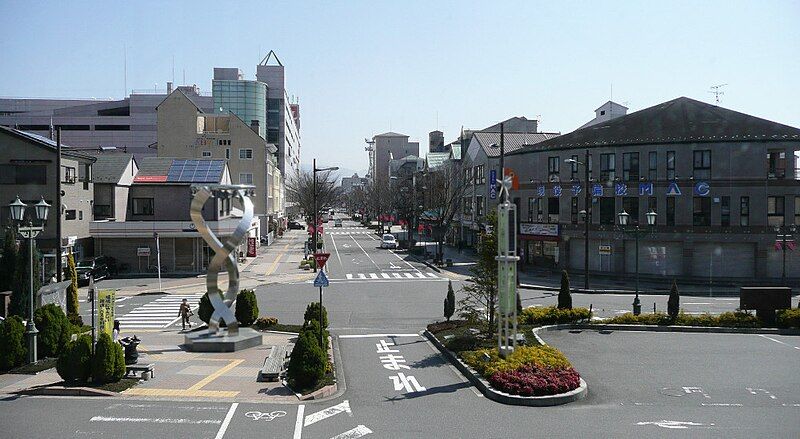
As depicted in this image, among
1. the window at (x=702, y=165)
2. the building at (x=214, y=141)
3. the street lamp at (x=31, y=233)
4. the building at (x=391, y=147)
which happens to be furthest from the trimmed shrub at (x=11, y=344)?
the building at (x=391, y=147)

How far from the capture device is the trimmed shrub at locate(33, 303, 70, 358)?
2070 cm

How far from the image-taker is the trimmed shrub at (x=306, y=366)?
57.0 feet

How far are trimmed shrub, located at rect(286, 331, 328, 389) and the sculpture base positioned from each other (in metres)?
5.74

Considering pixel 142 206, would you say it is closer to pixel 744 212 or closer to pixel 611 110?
pixel 744 212

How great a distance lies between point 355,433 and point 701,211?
38376mm

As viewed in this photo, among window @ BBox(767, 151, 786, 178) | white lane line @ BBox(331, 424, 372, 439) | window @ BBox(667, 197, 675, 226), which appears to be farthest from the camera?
window @ BBox(667, 197, 675, 226)

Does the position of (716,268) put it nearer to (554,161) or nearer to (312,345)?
(554,161)

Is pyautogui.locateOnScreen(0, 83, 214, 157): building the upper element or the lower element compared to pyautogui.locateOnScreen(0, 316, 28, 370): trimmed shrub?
upper

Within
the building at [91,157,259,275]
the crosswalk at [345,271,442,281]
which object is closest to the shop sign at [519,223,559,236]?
the crosswalk at [345,271,442,281]

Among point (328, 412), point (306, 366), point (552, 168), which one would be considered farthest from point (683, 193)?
point (328, 412)

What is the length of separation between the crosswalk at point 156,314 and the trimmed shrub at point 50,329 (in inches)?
301

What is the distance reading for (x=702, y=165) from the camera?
1806 inches

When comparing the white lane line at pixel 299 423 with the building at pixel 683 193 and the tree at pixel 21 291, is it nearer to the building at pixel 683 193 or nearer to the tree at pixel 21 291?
the tree at pixel 21 291

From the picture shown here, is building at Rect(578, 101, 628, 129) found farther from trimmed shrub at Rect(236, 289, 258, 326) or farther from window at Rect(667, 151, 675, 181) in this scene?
trimmed shrub at Rect(236, 289, 258, 326)
